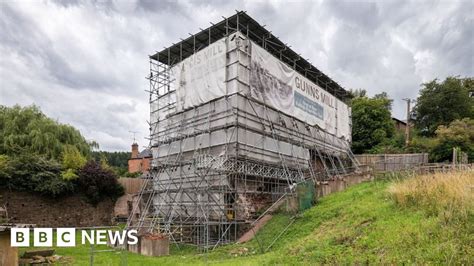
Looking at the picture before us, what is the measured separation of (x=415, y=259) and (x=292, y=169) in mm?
15765

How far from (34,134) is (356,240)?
24.2 metres

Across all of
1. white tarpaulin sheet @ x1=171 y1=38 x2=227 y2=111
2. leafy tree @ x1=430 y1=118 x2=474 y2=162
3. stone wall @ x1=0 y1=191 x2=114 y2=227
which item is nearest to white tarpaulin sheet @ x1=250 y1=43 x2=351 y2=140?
white tarpaulin sheet @ x1=171 y1=38 x2=227 y2=111

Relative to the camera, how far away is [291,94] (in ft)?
75.8

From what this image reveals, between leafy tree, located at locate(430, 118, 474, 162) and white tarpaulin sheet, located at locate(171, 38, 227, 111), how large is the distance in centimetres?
1738

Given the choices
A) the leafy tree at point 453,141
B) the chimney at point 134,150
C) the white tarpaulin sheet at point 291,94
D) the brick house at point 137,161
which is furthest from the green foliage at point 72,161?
the leafy tree at point 453,141

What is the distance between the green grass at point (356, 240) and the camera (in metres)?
6.44

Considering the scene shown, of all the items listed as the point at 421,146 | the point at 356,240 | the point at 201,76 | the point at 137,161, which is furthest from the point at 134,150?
the point at 356,240

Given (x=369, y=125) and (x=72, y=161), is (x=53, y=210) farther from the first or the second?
(x=369, y=125)

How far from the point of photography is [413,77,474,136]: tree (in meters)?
32.9

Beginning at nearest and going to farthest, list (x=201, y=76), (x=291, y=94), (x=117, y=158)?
(x=201, y=76)
(x=291, y=94)
(x=117, y=158)

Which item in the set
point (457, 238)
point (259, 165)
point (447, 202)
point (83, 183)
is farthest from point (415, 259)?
point (83, 183)

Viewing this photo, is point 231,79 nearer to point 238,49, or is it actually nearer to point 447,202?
point 238,49

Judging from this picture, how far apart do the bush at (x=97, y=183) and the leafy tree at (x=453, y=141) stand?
23.6m

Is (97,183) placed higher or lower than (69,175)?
lower
